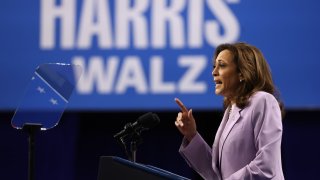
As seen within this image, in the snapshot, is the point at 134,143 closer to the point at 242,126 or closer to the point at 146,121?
the point at 146,121

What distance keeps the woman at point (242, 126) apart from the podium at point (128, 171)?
1.16 feet

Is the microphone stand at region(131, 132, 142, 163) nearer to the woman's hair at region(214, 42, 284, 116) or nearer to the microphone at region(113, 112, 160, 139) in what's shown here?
the microphone at region(113, 112, 160, 139)

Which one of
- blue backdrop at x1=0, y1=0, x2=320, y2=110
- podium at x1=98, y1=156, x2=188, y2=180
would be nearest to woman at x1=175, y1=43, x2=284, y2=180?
podium at x1=98, y1=156, x2=188, y2=180

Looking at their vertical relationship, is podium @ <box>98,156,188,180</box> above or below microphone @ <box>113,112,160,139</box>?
below

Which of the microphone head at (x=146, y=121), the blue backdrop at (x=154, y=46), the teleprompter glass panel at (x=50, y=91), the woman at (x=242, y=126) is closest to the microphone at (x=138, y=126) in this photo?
the microphone head at (x=146, y=121)

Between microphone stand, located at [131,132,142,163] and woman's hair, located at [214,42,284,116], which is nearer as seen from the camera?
microphone stand, located at [131,132,142,163]

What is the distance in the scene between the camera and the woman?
183 cm

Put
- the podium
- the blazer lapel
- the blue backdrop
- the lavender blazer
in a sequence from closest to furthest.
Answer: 1. the podium
2. the lavender blazer
3. the blazer lapel
4. the blue backdrop

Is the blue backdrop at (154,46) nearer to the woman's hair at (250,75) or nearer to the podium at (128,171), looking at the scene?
the woman's hair at (250,75)

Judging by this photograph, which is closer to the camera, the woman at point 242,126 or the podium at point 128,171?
the podium at point 128,171

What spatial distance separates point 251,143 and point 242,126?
0.06 m

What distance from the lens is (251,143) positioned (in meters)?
1.92

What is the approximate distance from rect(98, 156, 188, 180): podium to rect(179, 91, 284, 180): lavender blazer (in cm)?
34

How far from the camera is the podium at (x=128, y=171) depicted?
1519 mm
